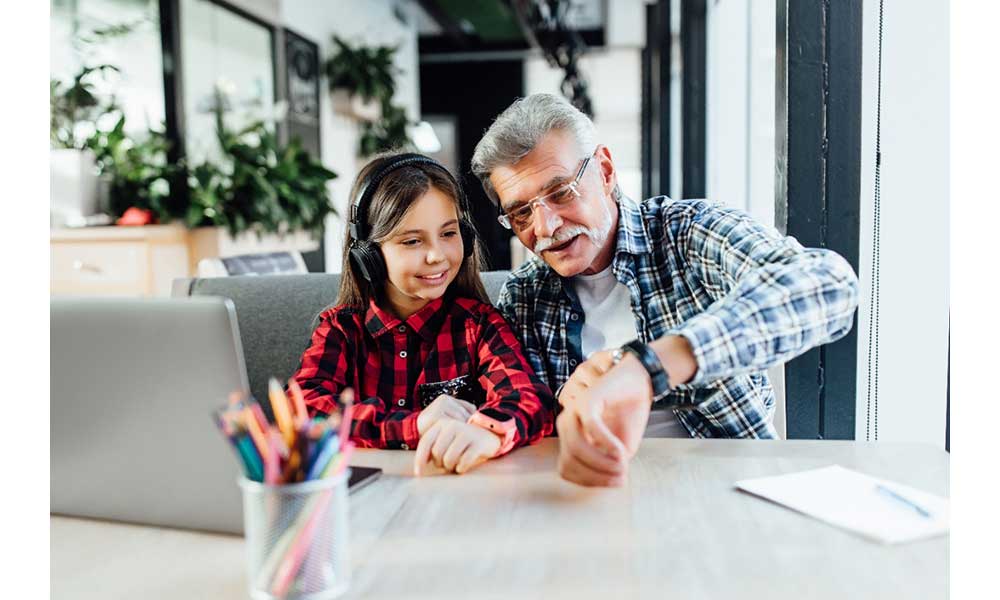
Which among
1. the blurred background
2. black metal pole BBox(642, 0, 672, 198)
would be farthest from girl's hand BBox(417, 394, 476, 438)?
black metal pole BBox(642, 0, 672, 198)

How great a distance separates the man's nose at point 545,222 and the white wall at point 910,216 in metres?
0.65

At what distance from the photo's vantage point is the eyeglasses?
145 cm

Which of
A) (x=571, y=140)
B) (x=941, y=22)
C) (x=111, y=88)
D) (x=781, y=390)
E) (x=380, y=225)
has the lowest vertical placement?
(x=781, y=390)

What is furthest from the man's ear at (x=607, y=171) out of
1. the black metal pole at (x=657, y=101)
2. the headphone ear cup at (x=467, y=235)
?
the black metal pole at (x=657, y=101)

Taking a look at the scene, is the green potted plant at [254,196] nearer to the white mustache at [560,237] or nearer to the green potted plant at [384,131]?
the green potted plant at [384,131]

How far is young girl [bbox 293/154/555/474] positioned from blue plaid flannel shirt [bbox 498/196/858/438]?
124mm

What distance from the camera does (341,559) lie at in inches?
28.2

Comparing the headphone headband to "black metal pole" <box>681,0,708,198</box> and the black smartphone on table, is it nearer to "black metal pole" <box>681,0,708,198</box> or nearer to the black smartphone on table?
the black smartphone on table

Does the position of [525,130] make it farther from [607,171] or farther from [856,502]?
[856,502]

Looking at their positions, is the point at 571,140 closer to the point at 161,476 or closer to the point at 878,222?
the point at 878,222

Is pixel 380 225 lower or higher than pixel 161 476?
higher

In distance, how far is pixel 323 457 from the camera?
67 centimetres

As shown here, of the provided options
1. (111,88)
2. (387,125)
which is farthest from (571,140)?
(387,125)

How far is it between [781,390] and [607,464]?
34.4 inches
